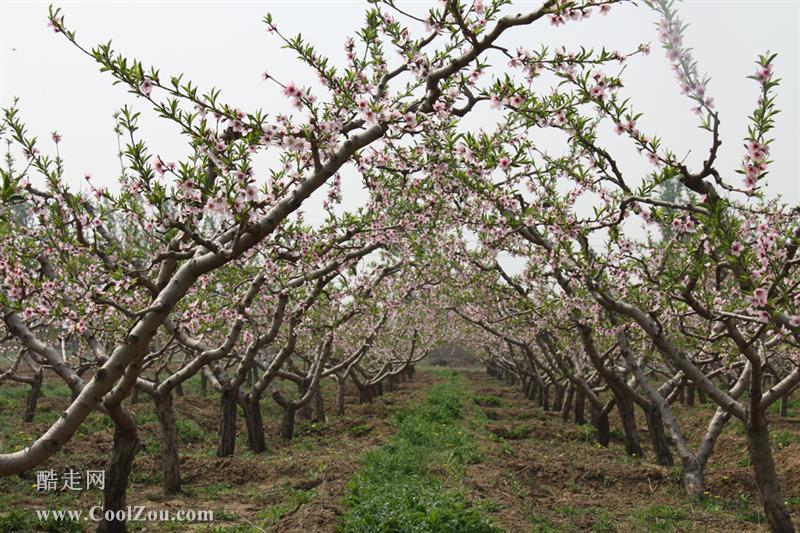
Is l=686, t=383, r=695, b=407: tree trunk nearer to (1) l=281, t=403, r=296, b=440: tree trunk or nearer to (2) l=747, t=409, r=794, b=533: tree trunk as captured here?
(1) l=281, t=403, r=296, b=440: tree trunk

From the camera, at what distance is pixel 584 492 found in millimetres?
10812

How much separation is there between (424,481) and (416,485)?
0.58 m

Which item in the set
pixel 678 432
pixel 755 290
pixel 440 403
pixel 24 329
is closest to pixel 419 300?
pixel 440 403

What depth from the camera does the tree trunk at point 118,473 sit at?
767 cm

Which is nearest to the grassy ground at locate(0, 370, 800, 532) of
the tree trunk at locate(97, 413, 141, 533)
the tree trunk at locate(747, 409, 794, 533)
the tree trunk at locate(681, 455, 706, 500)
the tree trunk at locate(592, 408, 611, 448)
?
the tree trunk at locate(681, 455, 706, 500)

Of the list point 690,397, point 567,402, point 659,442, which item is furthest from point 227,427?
point 690,397

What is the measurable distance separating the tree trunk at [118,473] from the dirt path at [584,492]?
5.12 metres

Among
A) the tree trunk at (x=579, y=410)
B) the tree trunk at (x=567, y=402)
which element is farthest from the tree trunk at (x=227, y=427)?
the tree trunk at (x=567, y=402)

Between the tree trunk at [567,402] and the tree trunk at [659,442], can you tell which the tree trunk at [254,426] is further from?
the tree trunk at [567,402]

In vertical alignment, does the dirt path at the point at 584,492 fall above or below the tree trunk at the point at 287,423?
below

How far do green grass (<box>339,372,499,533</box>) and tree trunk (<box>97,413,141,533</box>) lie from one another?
2.95 meters

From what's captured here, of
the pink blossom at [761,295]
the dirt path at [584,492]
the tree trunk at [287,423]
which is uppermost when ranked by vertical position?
the pink blossom at [761,295]

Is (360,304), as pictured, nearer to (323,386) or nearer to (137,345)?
(137,345)

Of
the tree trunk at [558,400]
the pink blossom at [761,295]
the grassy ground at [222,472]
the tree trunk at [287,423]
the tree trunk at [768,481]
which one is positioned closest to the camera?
the pink blossom at [761,295]
